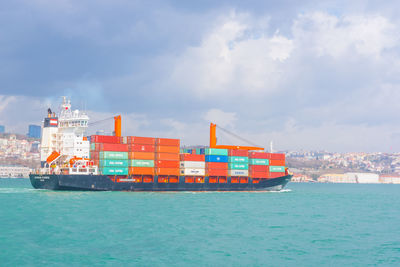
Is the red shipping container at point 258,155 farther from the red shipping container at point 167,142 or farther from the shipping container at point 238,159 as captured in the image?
the red shipping container at point 167,142

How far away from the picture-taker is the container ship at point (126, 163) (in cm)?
5753

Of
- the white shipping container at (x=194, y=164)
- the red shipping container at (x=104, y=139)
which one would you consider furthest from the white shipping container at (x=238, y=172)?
the red shipping container at (x=104, y=139)

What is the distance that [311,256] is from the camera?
23.4 meters

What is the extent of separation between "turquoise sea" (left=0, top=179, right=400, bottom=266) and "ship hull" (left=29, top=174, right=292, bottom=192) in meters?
12.1

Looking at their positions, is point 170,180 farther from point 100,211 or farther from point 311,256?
point 311,256

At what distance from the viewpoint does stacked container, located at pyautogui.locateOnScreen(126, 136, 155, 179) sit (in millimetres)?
60344

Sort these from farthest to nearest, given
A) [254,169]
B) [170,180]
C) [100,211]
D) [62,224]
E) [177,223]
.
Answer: [254,169] → [170,180] → [100,211] → [177,223] → [62,224]

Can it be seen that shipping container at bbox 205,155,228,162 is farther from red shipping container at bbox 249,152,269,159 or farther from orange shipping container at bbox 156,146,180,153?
orange shipping container at bbox 156,146,180,153

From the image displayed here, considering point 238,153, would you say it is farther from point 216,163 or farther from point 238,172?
point 216,163

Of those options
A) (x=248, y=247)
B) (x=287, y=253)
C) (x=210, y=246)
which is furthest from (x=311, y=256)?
(x=210, y=246)

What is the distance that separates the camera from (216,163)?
67875 mm

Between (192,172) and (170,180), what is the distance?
3654 mm

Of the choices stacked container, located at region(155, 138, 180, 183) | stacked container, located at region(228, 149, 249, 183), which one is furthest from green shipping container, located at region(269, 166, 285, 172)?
stacked container, located at region(155, 138, 180, 183)

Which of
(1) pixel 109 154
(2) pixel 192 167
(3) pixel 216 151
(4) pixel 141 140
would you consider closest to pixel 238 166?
(3) pixel 216 151
